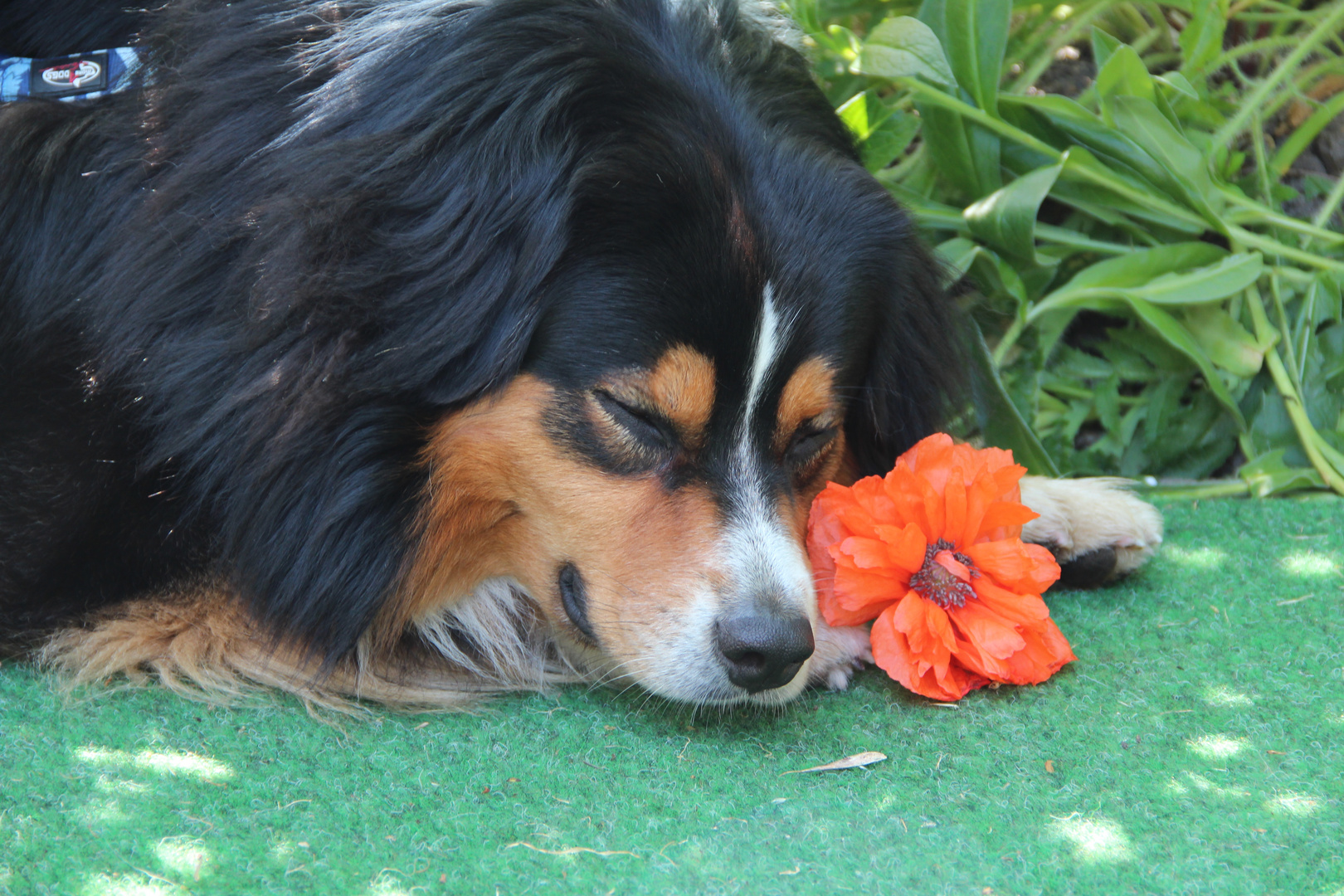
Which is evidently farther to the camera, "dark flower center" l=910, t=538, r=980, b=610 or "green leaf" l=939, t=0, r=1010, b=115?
"green leaf" l=939, t=0, r=1010, b=115

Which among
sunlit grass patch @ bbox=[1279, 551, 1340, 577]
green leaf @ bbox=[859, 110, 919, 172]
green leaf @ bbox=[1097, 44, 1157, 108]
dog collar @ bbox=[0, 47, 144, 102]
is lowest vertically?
sunlit grass patch @ bbox=[1279, 551, 1340, 577]

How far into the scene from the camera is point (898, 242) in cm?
269

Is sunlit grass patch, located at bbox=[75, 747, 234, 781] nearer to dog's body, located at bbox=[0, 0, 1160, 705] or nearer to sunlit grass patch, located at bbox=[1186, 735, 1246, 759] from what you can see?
dog's body, located at bbox=[0, 0, 1160, 705]

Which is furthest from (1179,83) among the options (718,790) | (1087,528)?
(718,790)

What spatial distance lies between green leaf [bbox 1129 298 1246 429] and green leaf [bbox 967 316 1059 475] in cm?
47

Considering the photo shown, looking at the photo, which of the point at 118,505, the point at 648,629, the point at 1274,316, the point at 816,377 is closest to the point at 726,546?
the point at 648,629

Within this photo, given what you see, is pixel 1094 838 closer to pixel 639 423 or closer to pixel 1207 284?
pixel 639 423

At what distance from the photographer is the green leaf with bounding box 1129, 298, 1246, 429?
3473 mm

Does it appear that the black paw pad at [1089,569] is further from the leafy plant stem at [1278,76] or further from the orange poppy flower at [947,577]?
the leafy plant stem at [1278,76]

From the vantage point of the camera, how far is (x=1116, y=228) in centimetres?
385

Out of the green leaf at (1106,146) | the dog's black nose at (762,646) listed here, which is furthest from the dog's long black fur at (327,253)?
the green leaf at (1106,146)

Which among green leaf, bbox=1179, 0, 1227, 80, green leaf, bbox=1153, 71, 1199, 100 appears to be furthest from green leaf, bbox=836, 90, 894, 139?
green leaf, bbox=1179, 0, 1227, 80

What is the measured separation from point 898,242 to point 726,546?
35.1 inches

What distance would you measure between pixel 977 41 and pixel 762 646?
212cm
